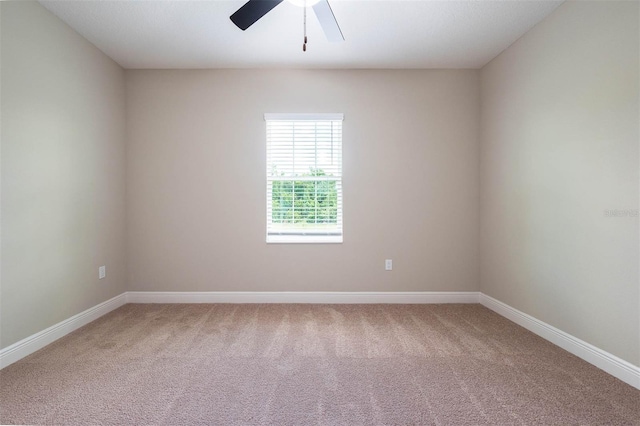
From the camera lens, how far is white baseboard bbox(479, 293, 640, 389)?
2.03 m

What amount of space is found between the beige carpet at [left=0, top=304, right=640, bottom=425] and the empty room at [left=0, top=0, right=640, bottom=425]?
0.06 ft

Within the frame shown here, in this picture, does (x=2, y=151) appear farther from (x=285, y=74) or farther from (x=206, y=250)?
(x=285, y=74)

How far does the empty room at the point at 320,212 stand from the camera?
2.01 m

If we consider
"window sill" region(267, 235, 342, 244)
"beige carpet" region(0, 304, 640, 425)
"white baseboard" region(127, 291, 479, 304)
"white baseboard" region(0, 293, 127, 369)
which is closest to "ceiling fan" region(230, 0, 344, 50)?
"window sill" region(267, 235, 342, 244)

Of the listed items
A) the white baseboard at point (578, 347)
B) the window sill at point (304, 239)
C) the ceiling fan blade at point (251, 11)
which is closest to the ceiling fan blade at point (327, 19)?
the ceiling fan blade at point (251, 11)

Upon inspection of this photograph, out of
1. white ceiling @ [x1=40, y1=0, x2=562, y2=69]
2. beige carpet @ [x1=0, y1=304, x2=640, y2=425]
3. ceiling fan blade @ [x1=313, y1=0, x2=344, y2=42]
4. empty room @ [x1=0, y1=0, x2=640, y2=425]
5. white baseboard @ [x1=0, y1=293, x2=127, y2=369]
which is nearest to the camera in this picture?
beige carpet @ [x1=0, y1=304, x2=640, y2=425]

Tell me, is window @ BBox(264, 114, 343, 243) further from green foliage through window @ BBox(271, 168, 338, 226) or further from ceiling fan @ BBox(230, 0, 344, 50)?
ceiling fan @ BBox(230, 0, 344, 50)

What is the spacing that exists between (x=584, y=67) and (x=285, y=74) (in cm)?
280

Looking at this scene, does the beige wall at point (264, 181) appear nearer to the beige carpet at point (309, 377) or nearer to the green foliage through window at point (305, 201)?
the green foliage through window at point (305, 201)

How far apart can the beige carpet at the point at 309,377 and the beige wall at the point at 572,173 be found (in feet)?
1.33

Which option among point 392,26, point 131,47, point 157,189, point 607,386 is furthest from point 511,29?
point 157,189

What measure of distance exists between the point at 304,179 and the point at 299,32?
152cm

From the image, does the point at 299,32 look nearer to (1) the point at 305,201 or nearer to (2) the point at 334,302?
(1) the point at 305,201

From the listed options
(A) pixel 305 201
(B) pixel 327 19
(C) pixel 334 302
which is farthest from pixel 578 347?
(B) pixel 327 19
